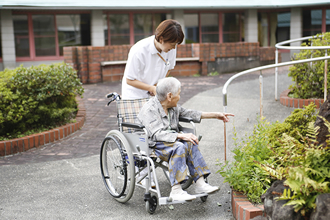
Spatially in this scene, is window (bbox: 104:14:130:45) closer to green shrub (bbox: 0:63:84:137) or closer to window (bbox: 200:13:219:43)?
window (bbox: 200:13:219:43)

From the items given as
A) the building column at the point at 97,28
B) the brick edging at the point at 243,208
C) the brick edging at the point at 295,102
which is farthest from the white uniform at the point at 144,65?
the building column at the point at 97,28

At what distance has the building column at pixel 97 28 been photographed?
1571cm

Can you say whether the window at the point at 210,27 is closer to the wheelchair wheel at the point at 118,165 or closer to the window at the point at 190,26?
the window at the point at 190,26

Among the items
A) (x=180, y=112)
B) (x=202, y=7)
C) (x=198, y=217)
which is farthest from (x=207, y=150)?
(x=202, y=7)

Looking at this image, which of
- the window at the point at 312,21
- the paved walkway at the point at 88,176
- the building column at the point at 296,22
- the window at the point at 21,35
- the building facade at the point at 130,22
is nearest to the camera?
the paved walkway at the point at 88,176

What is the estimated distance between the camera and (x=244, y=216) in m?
3.15

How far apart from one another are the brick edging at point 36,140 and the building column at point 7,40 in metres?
9.32

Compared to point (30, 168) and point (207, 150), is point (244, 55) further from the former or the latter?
point (30, 168)

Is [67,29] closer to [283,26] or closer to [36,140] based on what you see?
[283,26]

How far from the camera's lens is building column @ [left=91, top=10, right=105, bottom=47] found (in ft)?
51.5

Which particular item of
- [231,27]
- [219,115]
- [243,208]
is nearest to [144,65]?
[219,115]

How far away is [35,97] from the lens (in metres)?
6.16

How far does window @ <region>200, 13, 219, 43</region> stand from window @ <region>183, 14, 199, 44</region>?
10.5 inches

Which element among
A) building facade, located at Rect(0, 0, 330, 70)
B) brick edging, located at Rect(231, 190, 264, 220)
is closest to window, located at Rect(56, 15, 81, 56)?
building facade, located at Rect(0, 0, 330, 70)
